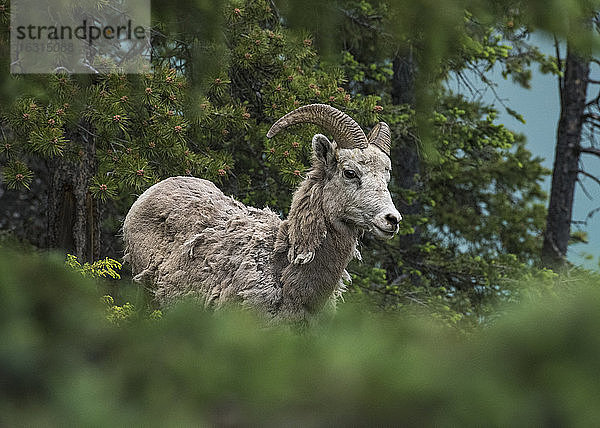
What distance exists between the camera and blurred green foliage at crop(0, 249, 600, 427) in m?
0.78

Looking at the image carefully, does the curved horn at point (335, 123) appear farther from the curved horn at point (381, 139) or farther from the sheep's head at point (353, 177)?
the curved horn at point (381, 139)

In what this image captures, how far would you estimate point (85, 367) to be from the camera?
883 millimetres

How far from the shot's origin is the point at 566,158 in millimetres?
14641

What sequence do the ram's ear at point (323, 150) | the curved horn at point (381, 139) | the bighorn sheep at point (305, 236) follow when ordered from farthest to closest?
the curved horn at point (381, 139), the ram's ear at point (323, 150), the bighorn sheep at point (305, 236)

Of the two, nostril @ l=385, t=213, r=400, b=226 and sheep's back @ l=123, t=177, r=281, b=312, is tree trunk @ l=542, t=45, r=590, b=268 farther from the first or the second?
nostril @ l=385, t=213, r=400, b=226

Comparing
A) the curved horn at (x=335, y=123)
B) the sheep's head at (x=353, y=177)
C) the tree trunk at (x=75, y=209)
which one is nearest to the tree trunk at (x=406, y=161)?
the tree trunk at (x=75, y=209)

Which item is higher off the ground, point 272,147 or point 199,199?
point 272,147

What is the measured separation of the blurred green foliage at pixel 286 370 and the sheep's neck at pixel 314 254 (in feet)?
15.0

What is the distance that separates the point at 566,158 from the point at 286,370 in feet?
49.2

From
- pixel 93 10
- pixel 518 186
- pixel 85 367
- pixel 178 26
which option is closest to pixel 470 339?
pixel 85 367

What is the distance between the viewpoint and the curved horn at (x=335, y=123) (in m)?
5.71

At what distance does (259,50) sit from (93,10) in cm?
219

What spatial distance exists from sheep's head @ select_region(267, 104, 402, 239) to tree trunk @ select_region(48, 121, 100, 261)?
4615 millimetres

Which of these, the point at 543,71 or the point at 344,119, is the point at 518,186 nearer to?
the point at 543,71
